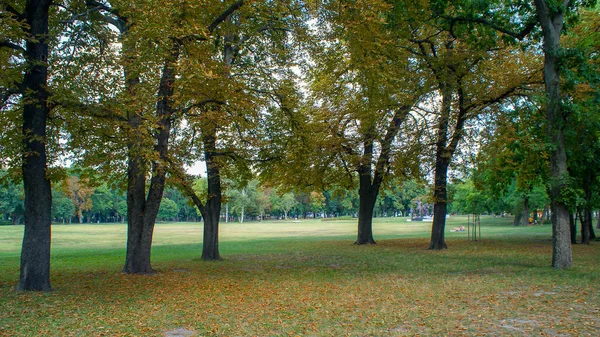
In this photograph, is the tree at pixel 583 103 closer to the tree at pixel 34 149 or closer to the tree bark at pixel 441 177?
the tree bark at pixel 441 177

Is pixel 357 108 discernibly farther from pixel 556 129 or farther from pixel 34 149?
pixel 34 149

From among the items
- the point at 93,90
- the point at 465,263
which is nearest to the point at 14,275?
the point at 93,90

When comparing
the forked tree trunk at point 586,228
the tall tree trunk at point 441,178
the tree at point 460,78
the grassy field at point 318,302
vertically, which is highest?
the tree at point 460,78

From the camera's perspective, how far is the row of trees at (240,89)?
11.0 meters

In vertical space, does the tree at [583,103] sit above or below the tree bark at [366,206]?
above

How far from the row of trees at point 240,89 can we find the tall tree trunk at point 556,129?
41 millimetres

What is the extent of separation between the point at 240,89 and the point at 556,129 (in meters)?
9.78

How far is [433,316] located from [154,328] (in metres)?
4.79

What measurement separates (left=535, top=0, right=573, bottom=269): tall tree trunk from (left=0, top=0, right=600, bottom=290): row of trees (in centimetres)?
4

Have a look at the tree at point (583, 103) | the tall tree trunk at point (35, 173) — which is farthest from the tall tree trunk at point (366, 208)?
the tall tree trunk at point (35, 173)

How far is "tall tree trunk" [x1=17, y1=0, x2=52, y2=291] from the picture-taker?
35.2ft

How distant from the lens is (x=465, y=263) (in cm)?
1638

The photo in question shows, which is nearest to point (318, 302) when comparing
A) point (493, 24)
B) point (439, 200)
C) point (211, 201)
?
point (493, 24)

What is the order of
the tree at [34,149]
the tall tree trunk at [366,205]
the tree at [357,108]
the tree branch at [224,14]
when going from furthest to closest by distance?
the tall tree trunk at [366,205], the tree branch at [224,14], the tree at [357,108], the tree at [34,149]
